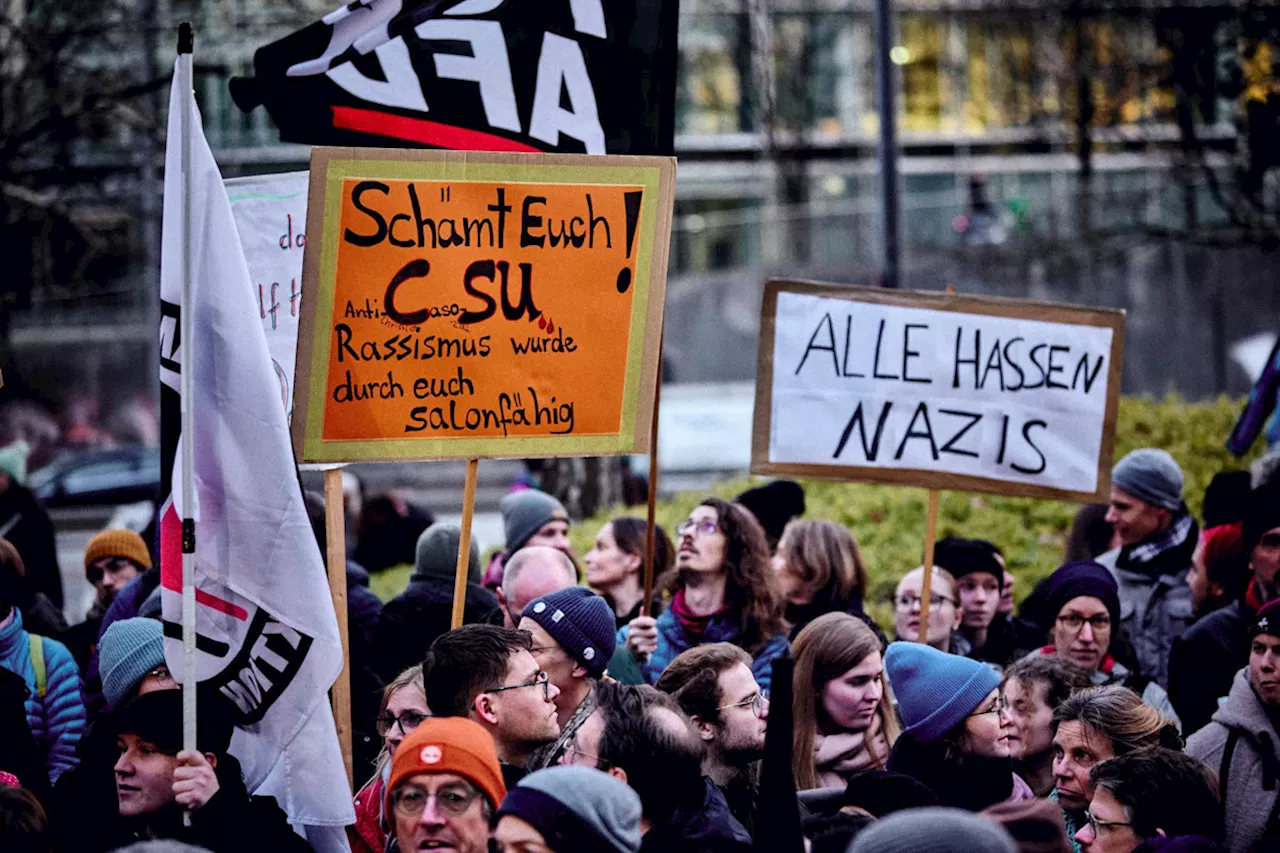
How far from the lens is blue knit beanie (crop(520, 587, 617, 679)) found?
18.7 feet

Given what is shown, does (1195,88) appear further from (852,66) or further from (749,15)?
(852,66)

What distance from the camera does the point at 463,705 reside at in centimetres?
517

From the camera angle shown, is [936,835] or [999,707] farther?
[999,707]

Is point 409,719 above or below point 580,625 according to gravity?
below

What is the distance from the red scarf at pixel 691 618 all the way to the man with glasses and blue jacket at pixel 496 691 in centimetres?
180

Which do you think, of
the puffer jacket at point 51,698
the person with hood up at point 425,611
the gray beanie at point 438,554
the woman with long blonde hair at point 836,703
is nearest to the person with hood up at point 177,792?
the puffer jacket at point 51,698

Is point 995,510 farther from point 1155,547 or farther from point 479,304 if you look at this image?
point 479,304

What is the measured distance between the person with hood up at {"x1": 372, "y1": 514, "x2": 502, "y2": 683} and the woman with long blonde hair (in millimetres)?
1529

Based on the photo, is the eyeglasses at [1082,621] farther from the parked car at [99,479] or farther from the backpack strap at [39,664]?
the parked car at [99,479]

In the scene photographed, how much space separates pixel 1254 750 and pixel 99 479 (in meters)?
24.2

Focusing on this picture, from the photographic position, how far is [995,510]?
1236 cm

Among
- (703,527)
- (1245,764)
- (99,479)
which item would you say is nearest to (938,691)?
(1245,764)

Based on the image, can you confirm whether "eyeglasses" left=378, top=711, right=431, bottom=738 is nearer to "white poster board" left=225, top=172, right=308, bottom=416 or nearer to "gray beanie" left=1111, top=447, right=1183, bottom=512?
"white poster board" left=225, top=172, right=308, bottom=416

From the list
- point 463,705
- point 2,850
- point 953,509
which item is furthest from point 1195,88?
point 2,850
